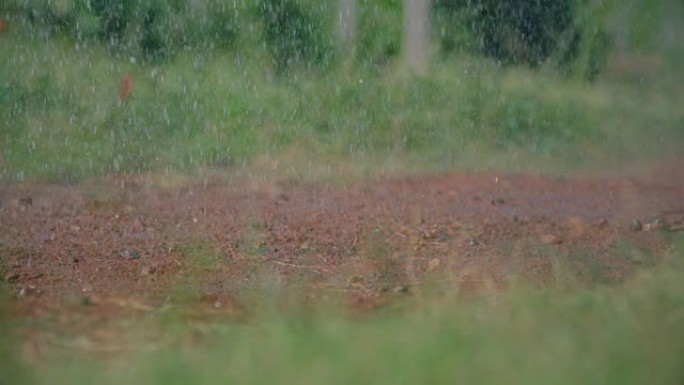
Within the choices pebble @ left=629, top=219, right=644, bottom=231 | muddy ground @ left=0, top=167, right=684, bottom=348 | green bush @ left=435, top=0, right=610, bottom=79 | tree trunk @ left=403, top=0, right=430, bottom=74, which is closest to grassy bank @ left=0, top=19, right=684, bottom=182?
tree trunk @ left=403, top=0, right=430, bottom=74

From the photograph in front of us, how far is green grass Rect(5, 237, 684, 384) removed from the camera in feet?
10.1

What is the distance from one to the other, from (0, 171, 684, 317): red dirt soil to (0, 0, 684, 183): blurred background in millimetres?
498

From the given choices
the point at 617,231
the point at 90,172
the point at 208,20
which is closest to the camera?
the point at 617,231

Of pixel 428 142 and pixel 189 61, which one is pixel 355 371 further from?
pixel 189 61

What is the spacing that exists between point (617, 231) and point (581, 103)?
273 cm

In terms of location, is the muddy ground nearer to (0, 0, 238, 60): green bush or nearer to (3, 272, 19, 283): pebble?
(3, 272, 19, 283): pebble

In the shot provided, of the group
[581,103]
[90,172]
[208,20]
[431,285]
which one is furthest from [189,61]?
[431,285]

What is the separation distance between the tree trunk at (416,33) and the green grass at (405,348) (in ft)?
16.8

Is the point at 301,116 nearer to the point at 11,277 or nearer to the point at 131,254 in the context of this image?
the point at 131,254

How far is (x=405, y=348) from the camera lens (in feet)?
10.6

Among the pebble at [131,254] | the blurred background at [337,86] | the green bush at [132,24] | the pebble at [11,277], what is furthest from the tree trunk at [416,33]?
the pebble at [11,277]

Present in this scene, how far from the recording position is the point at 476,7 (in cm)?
988

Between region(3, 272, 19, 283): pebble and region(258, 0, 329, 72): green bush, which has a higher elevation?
region(258, 0, 329, 72): green bush

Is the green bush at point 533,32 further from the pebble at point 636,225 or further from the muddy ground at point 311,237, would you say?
the pebble at point 636,225
